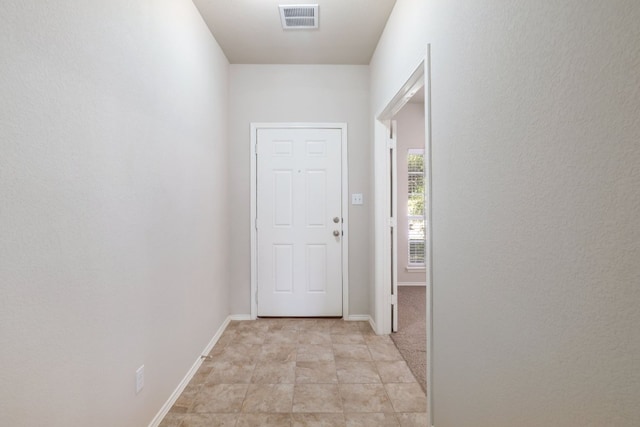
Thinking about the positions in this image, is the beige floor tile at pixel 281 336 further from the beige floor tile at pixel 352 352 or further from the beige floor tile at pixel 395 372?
Answer: the beige floor tile at pixel 395 372

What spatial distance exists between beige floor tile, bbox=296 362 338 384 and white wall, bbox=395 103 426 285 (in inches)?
102

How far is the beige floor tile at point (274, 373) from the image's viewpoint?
6.93 ft

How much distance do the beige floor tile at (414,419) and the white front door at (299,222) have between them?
153 cm

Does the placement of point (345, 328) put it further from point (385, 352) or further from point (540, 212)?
point (540, 212)

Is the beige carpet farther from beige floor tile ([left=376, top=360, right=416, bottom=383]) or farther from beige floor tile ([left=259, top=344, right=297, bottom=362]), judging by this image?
beige floor tile ([left=259, top=344, right=297, bottom=362])

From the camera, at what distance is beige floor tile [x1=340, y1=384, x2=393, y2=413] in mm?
1831

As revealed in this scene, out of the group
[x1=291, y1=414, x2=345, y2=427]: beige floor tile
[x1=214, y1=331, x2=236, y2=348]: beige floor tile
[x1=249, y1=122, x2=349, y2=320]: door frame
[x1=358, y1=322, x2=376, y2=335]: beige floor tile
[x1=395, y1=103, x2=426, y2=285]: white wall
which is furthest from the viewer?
[x1=395, y1=103, x2=426, y2=285]: white wall

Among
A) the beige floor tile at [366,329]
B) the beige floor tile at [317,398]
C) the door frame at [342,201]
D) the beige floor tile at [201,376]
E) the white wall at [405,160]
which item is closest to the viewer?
the beige floor tile at [317,398]

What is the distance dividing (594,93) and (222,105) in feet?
9.55

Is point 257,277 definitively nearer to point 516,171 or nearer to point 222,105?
point 222,105

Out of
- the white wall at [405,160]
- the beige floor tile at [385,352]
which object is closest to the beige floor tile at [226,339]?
the beige floor tile at [385,352]

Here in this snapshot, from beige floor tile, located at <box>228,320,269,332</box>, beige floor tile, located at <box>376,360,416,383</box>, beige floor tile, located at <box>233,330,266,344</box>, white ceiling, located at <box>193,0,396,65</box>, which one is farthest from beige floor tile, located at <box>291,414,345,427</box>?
white ceiling, located at <box>193,0,396,65</box>

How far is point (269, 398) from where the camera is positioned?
1919 mm

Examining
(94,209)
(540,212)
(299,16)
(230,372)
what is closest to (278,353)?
(230,372)
